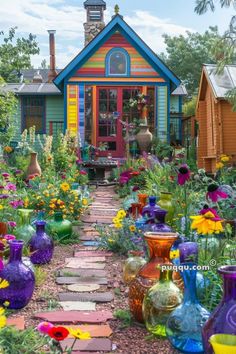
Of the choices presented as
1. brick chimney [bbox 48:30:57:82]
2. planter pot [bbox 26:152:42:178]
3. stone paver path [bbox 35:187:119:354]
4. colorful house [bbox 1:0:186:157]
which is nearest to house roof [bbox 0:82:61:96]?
colorful house [bbox 1:0:186:157]

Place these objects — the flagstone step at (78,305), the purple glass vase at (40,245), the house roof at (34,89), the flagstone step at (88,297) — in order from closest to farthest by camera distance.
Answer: the flagstone step at (78,305) < the flagstone step at (88,297) < the purple glass vase at (40,245) < the house roof at (34,89)

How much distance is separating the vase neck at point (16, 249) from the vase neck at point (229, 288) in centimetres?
172

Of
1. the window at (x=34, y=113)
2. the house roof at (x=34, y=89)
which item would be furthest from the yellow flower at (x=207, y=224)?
the window at (x=34, y=113)

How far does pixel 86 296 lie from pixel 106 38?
13305mm

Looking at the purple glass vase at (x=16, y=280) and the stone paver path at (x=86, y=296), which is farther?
the purple glass vase at (x=16, y=280)

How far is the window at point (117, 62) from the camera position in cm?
1672

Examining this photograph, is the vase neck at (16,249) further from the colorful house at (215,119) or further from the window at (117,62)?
the window at (117,62)

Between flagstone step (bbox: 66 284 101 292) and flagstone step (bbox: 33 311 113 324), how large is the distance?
59 centimetres

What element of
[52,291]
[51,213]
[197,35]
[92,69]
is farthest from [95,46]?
[197,35]

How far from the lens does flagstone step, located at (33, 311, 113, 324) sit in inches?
141

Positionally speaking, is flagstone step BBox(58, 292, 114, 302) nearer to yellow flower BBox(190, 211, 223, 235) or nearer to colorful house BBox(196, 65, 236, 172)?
yellow flower BBox(190, 211, 223, 235)

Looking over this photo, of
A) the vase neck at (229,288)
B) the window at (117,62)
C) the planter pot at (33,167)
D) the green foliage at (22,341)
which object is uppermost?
the window at (117,62)

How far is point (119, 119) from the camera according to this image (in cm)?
1652

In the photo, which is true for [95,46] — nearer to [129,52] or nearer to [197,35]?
[129,52]
